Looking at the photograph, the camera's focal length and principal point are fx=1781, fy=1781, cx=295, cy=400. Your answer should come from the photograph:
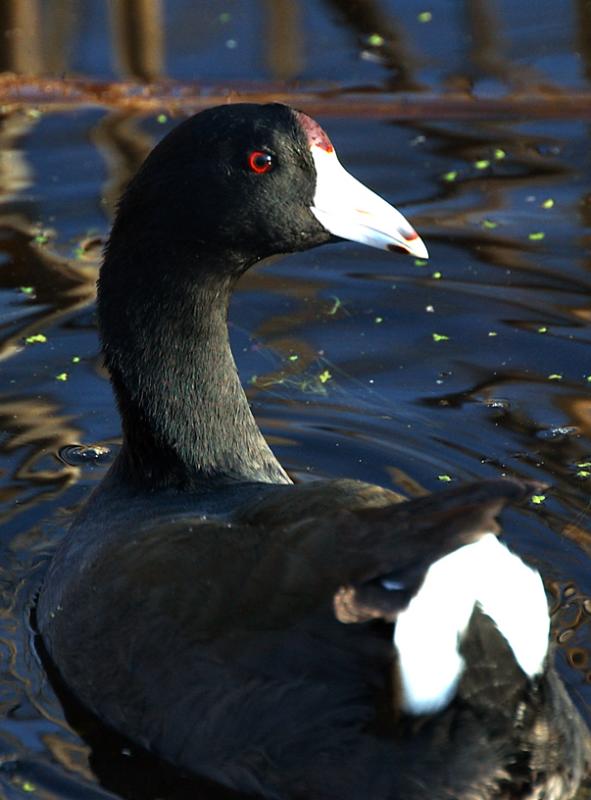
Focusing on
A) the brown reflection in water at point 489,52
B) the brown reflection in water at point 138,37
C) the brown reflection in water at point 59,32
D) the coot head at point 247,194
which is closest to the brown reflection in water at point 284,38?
the brown reflection in water at point 138,37

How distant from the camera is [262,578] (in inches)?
162

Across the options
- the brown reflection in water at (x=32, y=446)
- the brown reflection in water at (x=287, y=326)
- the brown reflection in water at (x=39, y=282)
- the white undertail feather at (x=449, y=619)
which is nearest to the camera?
the white undertail feather at (x=449, y=619)

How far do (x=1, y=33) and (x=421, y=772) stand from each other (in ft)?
19.8

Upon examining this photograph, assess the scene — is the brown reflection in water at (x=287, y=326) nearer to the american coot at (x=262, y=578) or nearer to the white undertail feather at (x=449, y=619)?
the american coot at (x=262, y=578)

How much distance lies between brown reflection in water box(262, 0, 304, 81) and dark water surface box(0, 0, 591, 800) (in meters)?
0.02

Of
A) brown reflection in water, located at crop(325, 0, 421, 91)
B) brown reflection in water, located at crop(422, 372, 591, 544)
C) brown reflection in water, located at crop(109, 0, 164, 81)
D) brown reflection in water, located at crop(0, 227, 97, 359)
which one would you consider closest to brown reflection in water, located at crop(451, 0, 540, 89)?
brown reflection in water, located at crop(325, 0, 421, 91)

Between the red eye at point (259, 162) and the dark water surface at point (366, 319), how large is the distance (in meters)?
1.25

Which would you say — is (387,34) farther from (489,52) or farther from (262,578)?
(262,578)

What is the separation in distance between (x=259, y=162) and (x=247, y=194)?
0.09 metres

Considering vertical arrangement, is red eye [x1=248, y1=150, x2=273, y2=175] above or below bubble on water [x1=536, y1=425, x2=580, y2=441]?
above

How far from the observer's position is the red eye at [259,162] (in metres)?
4.77

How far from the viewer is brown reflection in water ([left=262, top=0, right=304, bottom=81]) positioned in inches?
340

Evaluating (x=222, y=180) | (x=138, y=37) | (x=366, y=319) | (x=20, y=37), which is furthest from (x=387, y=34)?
(x=222, y=180)

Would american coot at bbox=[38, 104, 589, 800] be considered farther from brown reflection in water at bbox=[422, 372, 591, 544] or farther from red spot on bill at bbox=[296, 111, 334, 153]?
brown reflection in water at bbox=[422, 372, 591, 544]
